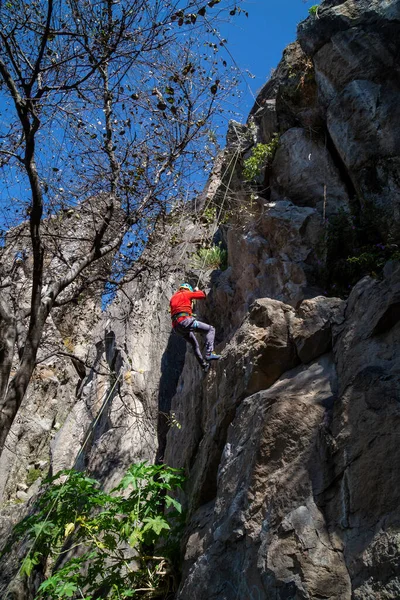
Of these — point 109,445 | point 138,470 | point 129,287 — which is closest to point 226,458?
point 138,470

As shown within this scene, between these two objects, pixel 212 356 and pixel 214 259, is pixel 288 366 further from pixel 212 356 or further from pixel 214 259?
pixel 214 259

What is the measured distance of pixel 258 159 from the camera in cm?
1059

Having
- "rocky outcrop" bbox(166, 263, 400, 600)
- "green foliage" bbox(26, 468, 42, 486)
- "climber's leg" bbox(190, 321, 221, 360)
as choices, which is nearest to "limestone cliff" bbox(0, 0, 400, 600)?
"rocky outcrop" bbox(166, 263, 400, 600)

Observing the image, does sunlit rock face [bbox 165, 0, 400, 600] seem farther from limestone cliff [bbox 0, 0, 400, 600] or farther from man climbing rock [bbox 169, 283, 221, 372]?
man climbing rock [bbox 169, 283, 221, 372]

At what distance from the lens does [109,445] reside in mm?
9602

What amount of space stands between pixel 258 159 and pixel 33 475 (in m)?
8.89

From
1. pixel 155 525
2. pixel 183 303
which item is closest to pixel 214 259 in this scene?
pixel 183 303

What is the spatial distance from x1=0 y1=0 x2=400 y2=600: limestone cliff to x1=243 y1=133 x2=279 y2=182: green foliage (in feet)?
0.18

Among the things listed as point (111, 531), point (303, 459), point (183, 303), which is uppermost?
point (183, 303)

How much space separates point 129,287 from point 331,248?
224 inches

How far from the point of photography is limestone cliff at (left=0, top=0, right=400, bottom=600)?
429cm

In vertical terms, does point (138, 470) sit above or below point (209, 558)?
above

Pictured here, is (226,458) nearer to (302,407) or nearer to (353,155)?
(302,407)

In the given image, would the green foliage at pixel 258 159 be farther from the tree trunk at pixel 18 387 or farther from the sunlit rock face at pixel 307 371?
the tree trunk at pixel 18 387
